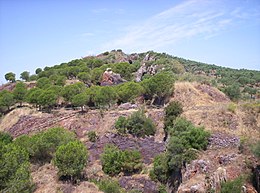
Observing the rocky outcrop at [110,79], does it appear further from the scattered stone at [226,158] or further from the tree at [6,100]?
the scattered stone at [226,158]

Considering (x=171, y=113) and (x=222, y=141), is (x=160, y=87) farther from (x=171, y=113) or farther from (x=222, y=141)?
(x=222, y=141)

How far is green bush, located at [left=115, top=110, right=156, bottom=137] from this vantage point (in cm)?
3538

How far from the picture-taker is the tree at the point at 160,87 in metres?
43.6

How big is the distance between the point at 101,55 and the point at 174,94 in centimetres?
6443

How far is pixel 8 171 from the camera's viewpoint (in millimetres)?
23688

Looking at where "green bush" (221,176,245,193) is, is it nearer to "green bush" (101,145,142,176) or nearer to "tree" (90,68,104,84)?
"green bush" (101,145,142,176)

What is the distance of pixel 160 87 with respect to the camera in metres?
43.6

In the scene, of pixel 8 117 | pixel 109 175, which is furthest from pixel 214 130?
pixel 8 117

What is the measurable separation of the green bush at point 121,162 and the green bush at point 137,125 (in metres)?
6.26

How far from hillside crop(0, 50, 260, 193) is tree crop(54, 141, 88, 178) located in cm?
119

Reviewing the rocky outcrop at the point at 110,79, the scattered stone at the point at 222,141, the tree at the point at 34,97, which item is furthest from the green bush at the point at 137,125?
the rocky outcrop at the point at 110,79

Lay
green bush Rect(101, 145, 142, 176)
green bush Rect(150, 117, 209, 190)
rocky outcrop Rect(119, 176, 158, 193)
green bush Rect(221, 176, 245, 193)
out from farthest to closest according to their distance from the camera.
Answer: green bush Rect(101, 145, 142, 176) < rocky outcrop Rect(119, 176, 158, 193) < green bush Rect(150, 117, 209, 190) < green bush Rect(221, 176, 245, 193)

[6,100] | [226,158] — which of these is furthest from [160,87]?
[6,100]

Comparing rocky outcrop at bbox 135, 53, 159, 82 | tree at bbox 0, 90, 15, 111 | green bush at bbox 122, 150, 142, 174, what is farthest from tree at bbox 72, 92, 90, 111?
rocky outcrop at bbox 135, 53, 159, 82
